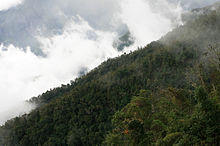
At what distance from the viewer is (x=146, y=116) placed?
27219 millimetres

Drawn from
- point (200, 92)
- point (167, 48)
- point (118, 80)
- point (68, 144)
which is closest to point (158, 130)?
point (200, 92)

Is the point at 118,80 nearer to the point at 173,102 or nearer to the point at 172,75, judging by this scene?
the point at 172,75

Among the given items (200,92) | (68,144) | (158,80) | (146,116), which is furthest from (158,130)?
(158,80)

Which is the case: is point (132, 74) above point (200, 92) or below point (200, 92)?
above

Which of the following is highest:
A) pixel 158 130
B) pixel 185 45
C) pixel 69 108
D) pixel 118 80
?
pixel 185 45

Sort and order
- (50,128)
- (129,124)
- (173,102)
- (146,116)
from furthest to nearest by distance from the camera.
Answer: (50,128) < (173,102) < (146,116) < (129,124)

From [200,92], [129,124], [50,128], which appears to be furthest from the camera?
[50,128]

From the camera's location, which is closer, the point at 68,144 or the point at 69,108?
the point at 68,144

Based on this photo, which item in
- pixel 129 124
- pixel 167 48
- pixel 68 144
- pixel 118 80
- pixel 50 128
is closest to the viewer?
pixel 129 124

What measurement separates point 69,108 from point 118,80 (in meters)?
35.7

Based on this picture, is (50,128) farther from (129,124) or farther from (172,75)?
(129,124)

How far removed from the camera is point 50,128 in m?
127

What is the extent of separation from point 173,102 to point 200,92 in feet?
44.1

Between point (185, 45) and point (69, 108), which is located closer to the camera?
point (69, 108)
